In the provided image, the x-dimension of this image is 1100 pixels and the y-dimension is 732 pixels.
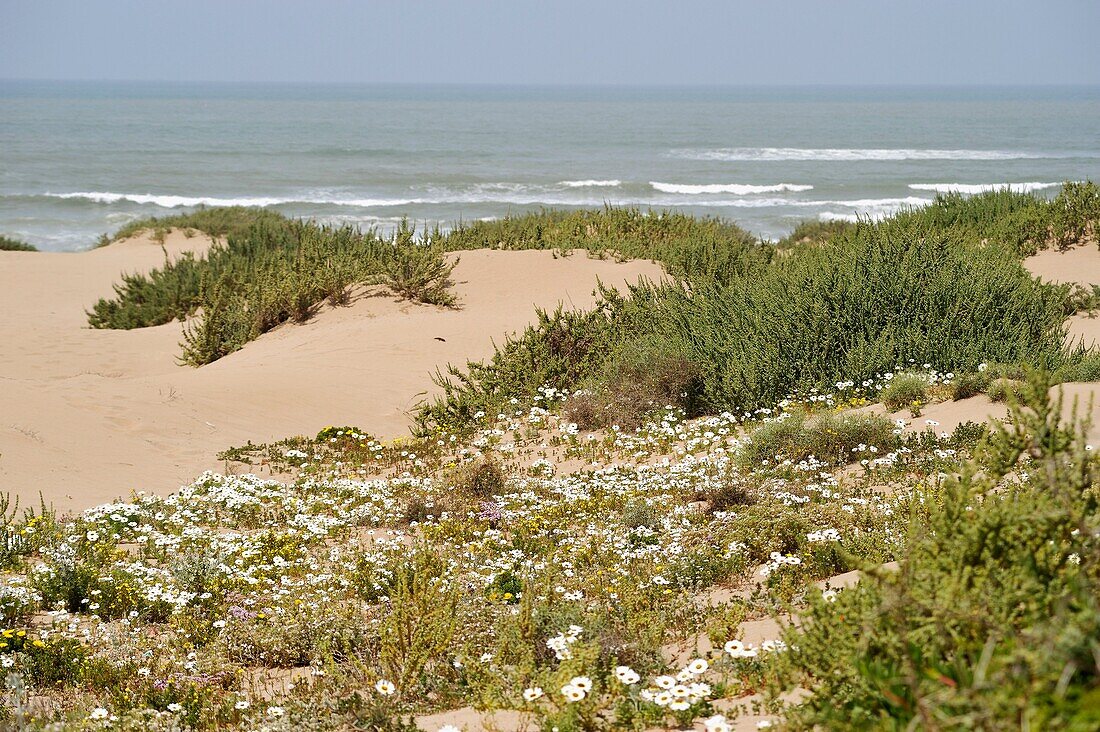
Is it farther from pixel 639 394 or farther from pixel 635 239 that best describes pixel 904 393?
pixel 635 239

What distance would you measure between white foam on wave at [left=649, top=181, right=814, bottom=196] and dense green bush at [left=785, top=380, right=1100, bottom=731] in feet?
143

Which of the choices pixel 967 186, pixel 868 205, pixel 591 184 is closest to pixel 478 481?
pixel 868 205

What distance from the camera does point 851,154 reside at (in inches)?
2395

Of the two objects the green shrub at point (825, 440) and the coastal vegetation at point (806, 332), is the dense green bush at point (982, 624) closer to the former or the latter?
the green shrub at point (825, 440)

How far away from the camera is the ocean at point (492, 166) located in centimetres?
4066

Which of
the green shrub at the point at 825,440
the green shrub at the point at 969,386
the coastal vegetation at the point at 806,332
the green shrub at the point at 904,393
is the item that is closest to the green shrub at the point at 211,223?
the coastal vegetation at the point at 806,332

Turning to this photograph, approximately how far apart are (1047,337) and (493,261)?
9700mm

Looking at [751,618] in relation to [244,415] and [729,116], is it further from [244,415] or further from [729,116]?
[729,116]

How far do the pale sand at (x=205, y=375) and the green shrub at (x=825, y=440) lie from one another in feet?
15.3

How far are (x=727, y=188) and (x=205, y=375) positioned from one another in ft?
124

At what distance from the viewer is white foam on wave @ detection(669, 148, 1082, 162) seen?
191ft

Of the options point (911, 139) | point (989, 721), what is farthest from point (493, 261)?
point (911, 139)

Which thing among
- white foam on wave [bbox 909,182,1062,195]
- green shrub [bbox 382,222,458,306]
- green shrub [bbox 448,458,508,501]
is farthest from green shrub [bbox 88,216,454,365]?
white foam on wave [bbox 909,182,1062,195]

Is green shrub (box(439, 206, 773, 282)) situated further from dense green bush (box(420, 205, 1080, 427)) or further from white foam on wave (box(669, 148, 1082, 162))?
white foam on wave (box(669, 148, 1082, 162))
